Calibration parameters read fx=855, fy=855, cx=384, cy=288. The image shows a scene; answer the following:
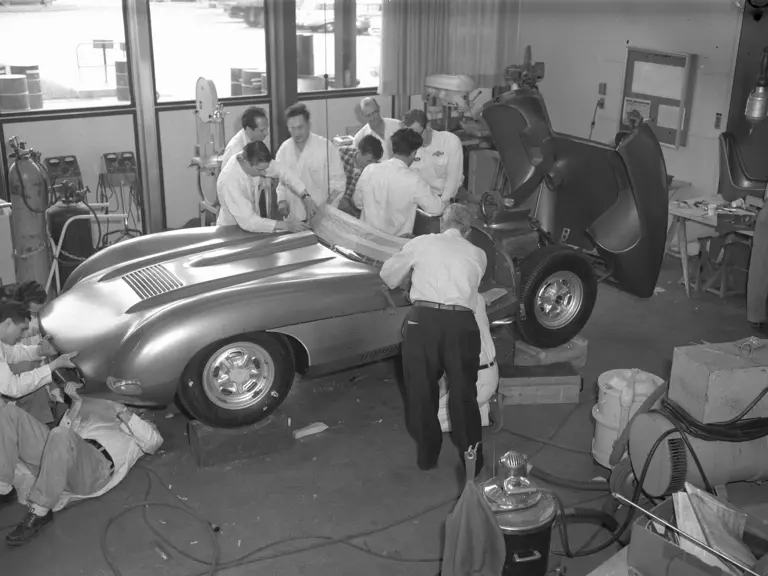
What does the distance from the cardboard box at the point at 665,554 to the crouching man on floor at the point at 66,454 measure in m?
2.76

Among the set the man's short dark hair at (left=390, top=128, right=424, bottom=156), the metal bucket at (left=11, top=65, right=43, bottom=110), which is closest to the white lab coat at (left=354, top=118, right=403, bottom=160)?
the man's short dark hair at (left=390, top=128, right=424, bottom=156)

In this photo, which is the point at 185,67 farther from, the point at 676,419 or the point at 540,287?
the point at 676,419

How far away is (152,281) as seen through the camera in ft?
16.9

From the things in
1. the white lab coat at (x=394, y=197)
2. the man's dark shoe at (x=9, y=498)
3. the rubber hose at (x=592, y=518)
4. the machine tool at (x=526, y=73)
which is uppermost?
the machine tool at (x=526, y=73)

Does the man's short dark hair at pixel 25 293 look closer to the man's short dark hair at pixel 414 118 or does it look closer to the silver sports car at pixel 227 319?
the silver sports car at pixel 227 319

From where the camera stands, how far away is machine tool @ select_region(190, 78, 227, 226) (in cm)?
843

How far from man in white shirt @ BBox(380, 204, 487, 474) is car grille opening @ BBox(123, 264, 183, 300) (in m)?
1.32

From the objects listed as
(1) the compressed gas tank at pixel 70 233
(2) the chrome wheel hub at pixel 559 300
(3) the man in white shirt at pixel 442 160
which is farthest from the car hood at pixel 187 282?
(3) the man in white shirt at pixel 442 160

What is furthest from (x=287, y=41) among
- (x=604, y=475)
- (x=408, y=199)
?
(x=604, y=475)

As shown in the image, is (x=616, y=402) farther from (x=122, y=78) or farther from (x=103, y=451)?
(x=122, y=78)

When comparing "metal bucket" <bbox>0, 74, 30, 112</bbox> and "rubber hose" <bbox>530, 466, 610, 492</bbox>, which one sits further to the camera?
"metal bucket" <bbox>0, 74, 30, 112</bbox>

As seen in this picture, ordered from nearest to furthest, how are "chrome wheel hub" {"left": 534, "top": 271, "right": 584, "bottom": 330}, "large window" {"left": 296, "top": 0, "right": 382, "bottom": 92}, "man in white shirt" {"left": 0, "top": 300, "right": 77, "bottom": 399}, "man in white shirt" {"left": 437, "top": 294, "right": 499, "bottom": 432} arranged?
"man in white shirt" {"left": 0, "top": 300, "right": 77, "bottom": 399}, "man in white shirt" {"left": 437, "top": 294, "right": 499, "bottom": 432}, "chrome wheel hub" {"left": 534, "top": 271, "right": 584, "bottom": 330}, "large window" {"left": 296, "top": 0, "right": 382, "bottom": 92}

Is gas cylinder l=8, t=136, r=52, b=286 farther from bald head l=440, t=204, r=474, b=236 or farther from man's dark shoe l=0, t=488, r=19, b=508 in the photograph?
bald head l=440, t=204, r=474, b=236

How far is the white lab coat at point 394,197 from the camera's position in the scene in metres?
6.29
